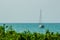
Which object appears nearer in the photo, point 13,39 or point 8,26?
point 13,39

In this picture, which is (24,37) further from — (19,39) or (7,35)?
(7,35)

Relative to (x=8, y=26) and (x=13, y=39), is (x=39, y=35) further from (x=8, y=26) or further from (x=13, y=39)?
(x=8, y=26)

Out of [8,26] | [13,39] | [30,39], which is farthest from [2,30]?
[30,39]

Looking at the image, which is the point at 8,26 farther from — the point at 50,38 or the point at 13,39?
the point at 50,38

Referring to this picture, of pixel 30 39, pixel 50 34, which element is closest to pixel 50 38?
pixel 50 34

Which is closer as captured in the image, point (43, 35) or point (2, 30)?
point (43, 35)

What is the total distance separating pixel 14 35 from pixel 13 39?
91mm

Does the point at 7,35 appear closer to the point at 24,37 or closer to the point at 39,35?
the point at 24,37

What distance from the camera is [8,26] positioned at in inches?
118

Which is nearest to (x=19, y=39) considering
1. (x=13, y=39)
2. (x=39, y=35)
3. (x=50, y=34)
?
(x=13, y=39)

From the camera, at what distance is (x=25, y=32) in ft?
9.32

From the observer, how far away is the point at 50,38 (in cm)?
270

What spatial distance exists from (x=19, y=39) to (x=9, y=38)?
0.15 meters

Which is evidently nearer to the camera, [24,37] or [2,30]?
[24,37]
